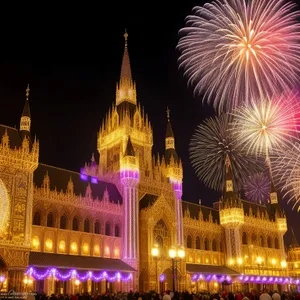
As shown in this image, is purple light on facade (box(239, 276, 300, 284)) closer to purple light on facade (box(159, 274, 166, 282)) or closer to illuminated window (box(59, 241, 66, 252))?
purple light on facade (box(159, 274, 166, 282))

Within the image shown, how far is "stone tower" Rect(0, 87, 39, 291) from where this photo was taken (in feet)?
148

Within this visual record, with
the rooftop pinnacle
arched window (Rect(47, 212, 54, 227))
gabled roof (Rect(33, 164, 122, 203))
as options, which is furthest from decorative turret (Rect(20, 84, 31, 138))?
the rooftop pinnacle

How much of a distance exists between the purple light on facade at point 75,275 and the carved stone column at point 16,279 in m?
1.45

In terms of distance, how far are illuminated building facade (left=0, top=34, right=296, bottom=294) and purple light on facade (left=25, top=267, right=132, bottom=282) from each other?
0.13 m

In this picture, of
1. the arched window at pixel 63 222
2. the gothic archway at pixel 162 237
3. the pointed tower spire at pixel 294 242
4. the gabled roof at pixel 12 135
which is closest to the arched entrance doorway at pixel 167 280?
the gothic archway at pixel 162 237

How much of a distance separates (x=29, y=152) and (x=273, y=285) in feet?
195

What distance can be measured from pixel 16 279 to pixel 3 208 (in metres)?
7.68

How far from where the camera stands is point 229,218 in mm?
80125

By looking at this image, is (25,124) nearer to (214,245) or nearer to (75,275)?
(75,275)

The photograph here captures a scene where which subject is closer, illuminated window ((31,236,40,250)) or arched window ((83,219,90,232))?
illuminated window ((31,236,40,250))

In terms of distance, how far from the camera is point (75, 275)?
167 ft

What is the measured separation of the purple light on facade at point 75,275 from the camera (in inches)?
1873

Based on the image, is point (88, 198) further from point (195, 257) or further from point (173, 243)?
point (195, 257)

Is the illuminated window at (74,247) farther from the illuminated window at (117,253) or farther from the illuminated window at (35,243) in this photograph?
the illuminated window at (117,253)
